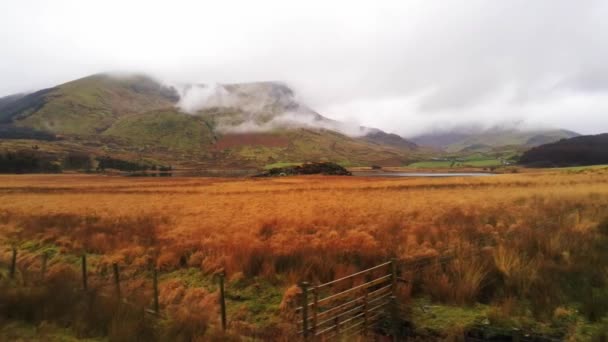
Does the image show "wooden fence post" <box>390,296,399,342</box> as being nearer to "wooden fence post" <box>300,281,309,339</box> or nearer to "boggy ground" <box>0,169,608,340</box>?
"boggy ground" <box>0,169,608,340</box>

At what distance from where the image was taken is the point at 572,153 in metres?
143

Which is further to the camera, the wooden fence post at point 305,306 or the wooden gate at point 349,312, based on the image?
the wooden gate at point 349,312

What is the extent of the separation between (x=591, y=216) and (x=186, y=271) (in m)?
17.7

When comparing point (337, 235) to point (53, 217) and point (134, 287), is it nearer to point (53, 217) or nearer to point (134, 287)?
point (134, 287)

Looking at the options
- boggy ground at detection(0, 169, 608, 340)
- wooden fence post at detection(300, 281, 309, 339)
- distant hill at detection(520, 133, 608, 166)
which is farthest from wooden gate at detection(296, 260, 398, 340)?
distant hill at detection(520, 133, 608, 166)

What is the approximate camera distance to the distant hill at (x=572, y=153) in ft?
449

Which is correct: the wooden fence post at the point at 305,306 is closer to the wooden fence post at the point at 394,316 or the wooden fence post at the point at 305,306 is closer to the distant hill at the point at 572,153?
the wooden fence post at the point at 394,316

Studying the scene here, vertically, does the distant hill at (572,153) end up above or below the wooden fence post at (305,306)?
above

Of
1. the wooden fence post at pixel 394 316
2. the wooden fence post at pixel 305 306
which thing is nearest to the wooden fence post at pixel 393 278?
the wooden fence post at pixel 394 316

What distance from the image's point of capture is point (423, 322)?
29.3 ft

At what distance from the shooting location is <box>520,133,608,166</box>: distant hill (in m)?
137

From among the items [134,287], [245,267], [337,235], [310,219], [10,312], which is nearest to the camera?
[10,312]

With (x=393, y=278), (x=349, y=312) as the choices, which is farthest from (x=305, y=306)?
(x=393, y=278)

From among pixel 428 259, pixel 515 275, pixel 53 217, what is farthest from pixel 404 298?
pixel 53 217
